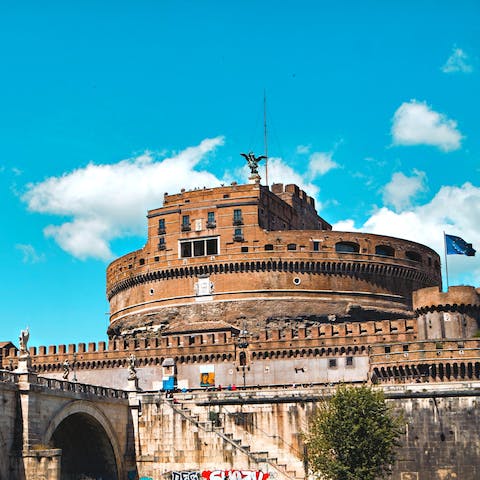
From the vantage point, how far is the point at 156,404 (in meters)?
60.0

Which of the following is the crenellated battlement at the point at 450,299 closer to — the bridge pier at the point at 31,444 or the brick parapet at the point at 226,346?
the brick parapet at the point at 226,346

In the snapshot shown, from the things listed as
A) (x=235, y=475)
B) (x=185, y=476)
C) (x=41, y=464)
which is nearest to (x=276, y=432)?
(x=235, y=475)

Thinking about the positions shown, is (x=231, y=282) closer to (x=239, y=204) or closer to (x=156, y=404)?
(x=239, y=204)

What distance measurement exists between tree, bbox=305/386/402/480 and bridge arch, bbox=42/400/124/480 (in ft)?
42.6

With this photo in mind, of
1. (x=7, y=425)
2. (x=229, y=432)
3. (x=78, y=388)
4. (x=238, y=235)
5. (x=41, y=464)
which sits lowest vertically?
(x=41, y=464)

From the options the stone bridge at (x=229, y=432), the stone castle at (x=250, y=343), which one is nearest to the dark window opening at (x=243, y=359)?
the stone castle at (x=250, y=343)

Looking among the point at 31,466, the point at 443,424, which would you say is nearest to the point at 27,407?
the point at 31,466

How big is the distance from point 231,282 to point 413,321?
67.9 feet

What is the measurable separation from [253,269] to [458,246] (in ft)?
67.2

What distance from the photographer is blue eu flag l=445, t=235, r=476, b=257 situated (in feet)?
228

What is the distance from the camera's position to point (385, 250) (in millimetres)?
87500

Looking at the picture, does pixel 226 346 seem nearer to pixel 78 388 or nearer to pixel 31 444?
pixel 78 388

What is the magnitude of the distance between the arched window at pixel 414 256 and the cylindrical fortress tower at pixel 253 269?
158 millimetres

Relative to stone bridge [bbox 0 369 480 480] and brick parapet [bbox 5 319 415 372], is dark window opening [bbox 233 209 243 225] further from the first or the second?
stone bridge [bbox 0 369 480 480]
